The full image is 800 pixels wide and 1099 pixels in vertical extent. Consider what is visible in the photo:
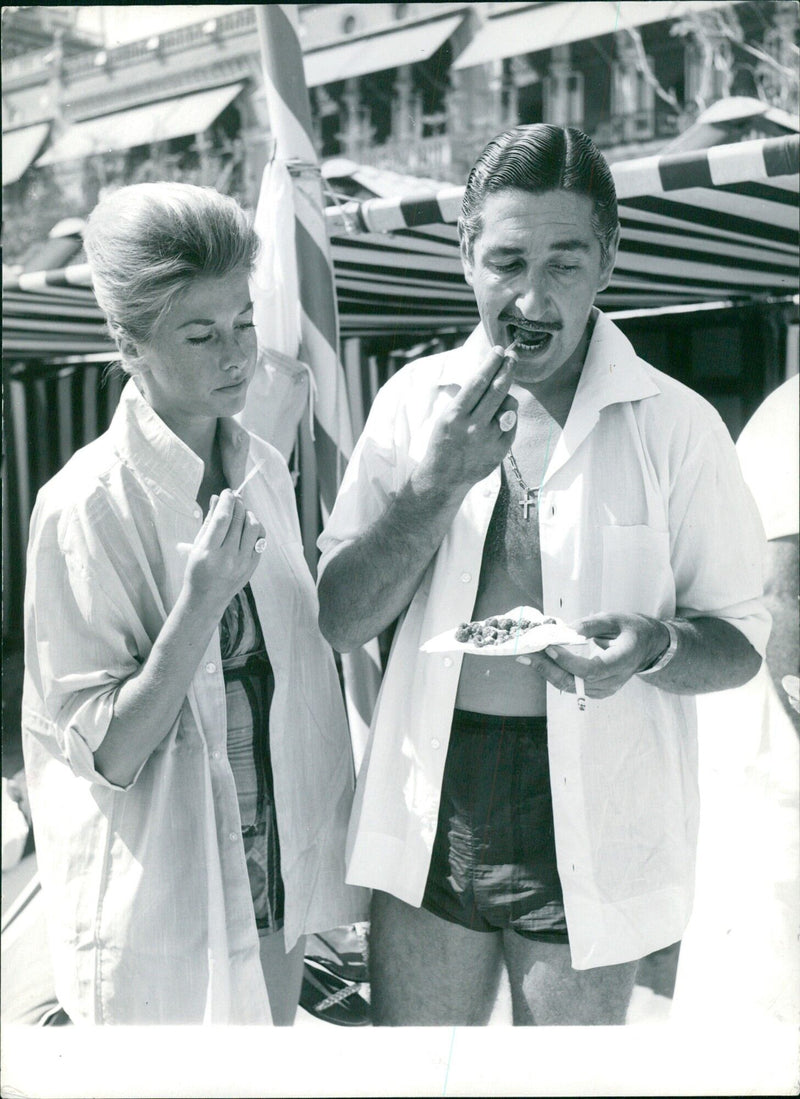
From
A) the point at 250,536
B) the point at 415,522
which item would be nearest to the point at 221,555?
the point at 250,536

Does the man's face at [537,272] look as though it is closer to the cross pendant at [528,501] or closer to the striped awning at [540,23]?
the cross pendant at [528,501]

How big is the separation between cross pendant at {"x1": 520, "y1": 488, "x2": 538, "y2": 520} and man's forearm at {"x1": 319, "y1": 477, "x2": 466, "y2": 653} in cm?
17

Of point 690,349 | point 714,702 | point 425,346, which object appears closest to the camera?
point 714,702

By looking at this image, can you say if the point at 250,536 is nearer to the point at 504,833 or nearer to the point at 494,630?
the point at 494,630

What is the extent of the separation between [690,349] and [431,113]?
Result: 3634 millimetres

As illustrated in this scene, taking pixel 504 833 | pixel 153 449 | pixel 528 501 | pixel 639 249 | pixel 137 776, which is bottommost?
pixel 504 833

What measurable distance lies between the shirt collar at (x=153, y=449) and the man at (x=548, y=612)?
0.28m

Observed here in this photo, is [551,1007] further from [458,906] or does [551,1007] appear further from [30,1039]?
[30,1039]

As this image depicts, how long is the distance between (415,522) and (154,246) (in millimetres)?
630

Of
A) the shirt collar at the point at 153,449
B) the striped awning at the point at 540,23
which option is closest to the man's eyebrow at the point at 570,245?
the shirt collar at the point at 153,449

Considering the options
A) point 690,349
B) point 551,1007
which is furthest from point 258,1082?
point 690,349

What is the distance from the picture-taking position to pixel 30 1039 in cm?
192

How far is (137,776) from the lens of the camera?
1766mm

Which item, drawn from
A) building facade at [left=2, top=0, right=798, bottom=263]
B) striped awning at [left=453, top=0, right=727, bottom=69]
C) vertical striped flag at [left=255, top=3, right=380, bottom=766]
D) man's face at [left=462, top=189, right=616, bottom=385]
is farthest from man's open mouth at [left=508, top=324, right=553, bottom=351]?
striped awning at [left=453, top=0, right=727, bottom=69]
